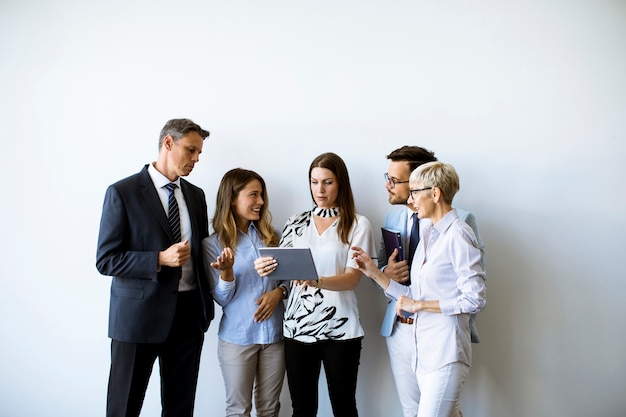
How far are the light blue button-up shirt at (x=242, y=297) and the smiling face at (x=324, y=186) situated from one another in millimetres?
452

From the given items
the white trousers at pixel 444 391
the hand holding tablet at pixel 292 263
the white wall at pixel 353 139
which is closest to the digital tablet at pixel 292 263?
the hand holding tablet at pixel 292 263

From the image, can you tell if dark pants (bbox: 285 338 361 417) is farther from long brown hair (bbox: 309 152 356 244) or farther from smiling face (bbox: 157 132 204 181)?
smiling face (bbox: 157 132 204 181)

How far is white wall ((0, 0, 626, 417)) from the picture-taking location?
2.68m

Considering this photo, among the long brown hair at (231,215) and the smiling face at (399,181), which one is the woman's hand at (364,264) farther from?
the long brown hair at (231,215)

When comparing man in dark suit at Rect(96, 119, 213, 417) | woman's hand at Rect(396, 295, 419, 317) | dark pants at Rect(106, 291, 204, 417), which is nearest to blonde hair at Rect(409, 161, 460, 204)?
woman's hand at Rect(396, 295, 419, 317)

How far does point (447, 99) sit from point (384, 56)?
46 cm

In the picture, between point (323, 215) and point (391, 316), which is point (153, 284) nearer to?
point (323, 215)

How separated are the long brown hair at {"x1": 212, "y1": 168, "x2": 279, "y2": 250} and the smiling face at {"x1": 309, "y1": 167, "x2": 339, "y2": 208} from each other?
36cm

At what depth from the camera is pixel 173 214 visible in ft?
7.68

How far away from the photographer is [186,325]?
7.76ft

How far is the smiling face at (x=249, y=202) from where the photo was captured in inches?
99.1

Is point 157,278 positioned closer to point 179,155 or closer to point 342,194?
point 179,155

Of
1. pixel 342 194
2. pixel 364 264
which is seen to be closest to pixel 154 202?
pixel 342 194

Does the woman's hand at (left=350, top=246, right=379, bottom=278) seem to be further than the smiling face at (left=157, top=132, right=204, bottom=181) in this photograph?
No
